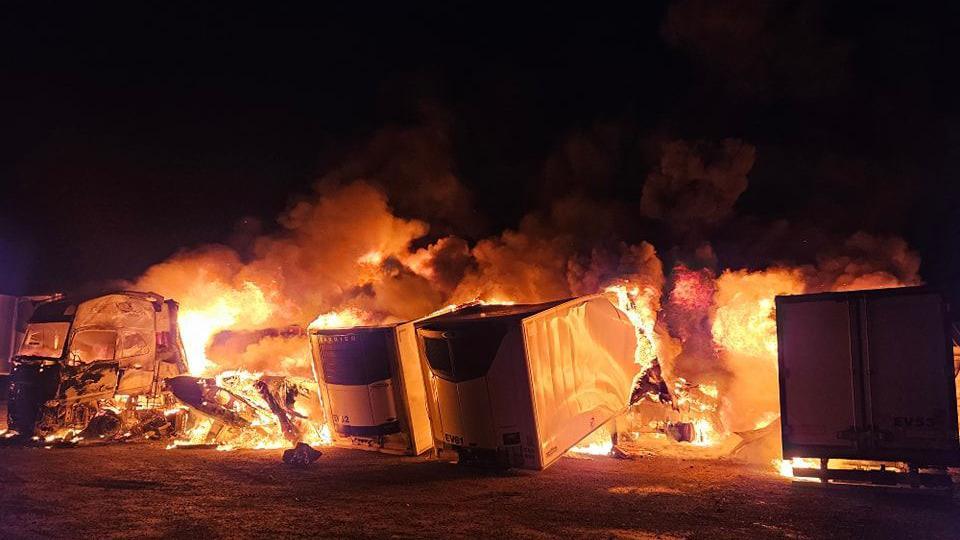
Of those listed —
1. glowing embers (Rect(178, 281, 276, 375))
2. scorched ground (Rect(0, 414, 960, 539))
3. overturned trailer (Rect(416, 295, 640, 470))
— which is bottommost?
scorched ground (Rect(0, 414, 960, 539))

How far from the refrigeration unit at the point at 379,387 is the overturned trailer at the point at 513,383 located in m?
0.72

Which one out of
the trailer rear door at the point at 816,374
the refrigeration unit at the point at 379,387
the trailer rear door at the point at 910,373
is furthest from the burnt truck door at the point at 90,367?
the trailer rear door at the point at 910,373

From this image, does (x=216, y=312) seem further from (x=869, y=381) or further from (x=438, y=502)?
(x=869, y=381)

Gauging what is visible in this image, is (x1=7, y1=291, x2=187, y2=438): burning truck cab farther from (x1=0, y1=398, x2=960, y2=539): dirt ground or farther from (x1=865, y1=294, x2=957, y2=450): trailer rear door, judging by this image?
(x1=865, y1=294, x2=957, y2=450): trailer rear door

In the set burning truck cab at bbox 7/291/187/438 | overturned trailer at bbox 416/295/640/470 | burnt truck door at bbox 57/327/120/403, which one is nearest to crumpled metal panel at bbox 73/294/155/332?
burning truck cab at bbox 7/291/187/438

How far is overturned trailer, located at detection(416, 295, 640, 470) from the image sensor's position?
7812 mm

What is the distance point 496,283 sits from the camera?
19172mm

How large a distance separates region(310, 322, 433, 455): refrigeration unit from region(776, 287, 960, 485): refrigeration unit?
576 centimetres

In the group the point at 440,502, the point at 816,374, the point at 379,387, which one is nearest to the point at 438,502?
the point at 440,502

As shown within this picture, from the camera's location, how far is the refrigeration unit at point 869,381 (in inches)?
289

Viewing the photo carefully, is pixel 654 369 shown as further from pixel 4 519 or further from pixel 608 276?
pixel 4 519

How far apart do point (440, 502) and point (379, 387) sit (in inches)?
122

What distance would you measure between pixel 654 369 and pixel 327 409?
6269mm

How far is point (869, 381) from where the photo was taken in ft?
25.3
